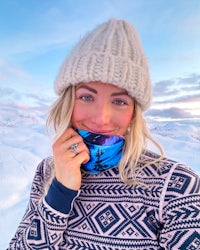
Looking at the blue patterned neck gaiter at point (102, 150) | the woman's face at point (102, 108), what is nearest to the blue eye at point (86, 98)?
the woman's face at point (102, 108)

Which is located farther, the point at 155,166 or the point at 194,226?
the point at 155,166

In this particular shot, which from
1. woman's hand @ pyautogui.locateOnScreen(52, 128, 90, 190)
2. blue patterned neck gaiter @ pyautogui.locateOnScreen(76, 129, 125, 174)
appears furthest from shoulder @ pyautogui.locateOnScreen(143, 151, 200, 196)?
woman's hand @ pyautogui.locateOnScreen(52, 128, 90, 190)

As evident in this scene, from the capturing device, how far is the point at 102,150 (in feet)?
2.98

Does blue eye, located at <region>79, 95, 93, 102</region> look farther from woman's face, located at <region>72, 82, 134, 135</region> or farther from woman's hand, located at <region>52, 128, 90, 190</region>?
woman's hand, located at <region>52, 128, 90, 190</region>

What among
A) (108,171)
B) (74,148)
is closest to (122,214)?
(108,171)

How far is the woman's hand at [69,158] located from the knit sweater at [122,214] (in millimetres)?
27

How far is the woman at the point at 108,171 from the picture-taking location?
81cm

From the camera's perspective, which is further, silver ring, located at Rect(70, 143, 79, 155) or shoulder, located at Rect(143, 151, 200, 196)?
silver ring, located at Rect(70, 143, 79, 155)

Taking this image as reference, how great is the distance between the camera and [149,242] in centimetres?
80

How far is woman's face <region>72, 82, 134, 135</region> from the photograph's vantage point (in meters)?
0.88

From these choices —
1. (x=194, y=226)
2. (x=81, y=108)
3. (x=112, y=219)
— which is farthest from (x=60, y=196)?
(x=194, y=226)

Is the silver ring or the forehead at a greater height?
the forehead

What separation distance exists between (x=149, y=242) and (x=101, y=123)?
0.38 m

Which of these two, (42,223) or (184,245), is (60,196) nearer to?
(42,223)
